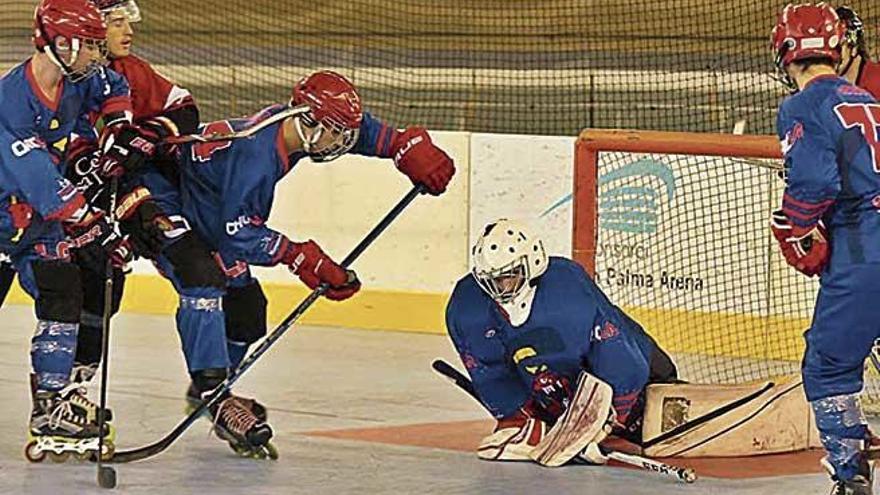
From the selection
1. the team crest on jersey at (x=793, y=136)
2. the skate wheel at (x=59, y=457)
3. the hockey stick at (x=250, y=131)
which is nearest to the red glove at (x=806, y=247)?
the team crest on jersey at (x=793, y=136)

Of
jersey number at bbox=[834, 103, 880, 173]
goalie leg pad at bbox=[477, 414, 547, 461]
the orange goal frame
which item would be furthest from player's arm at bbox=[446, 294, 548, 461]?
jersey number at bbox=[834, 103, 880, 173]

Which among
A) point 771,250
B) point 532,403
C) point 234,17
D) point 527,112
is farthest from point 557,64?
point 532,403

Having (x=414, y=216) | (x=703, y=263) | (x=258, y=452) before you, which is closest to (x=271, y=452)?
(x=258, y=452)

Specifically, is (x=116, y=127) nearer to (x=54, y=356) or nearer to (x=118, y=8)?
(x=118, y=8)

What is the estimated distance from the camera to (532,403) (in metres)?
5.71

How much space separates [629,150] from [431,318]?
2532 mm

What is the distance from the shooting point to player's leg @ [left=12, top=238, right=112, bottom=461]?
5.40 m

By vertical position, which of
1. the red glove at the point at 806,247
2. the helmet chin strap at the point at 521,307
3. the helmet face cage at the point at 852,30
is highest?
the helmet face cage at the point at 852,30

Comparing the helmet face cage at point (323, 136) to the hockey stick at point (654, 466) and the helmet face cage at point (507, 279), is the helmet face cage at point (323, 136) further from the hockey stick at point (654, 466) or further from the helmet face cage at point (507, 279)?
the hockey stick at point (654, 466)

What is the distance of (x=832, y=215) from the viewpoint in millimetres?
4730

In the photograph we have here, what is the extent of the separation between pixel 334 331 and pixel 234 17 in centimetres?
342

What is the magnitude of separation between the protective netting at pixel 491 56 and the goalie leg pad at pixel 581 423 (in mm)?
3912

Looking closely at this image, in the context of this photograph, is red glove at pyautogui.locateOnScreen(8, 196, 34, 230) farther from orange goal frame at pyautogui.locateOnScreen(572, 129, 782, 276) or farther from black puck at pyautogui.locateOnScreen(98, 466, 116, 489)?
orange goal frame at pyautogui.locateOnScreen(572, 129, 782, 276)

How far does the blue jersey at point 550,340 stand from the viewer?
5512 millimetres
